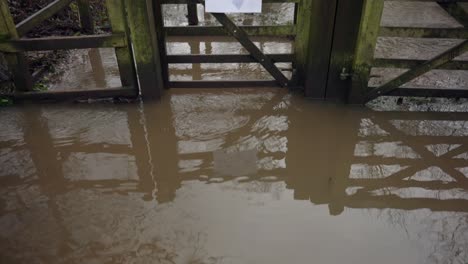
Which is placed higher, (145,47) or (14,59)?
(145,47)

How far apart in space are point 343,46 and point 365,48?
31 cm

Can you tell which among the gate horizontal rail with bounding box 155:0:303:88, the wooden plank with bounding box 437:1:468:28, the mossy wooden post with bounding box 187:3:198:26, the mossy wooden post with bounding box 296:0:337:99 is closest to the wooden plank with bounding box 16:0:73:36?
the gate horizontal rail with bounding box 155:0:303:88

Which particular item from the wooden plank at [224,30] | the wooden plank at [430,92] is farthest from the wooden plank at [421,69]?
the wooden plank at [224,30]

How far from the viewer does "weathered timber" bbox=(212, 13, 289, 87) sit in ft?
16.4

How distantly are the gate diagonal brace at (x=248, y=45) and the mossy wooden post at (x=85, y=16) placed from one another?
12.4 feet

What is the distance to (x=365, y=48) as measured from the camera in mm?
4812

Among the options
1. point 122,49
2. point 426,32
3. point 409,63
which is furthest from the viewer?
point 122,49

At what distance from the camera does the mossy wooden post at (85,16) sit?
7461mm

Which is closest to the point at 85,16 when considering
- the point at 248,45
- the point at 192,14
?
the point at 192,14

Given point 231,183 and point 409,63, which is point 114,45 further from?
point 409,63

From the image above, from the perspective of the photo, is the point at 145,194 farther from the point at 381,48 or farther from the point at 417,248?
the point at 381,48

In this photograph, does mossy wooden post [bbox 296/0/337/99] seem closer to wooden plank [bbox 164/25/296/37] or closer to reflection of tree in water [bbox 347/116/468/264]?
wooden plank [bbox 164/25/296/37]

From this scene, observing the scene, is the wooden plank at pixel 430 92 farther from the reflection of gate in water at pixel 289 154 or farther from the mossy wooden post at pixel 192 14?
the mossy wooden post at pixel 192 14

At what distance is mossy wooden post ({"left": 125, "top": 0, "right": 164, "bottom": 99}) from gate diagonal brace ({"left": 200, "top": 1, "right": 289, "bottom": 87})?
2.57ft
